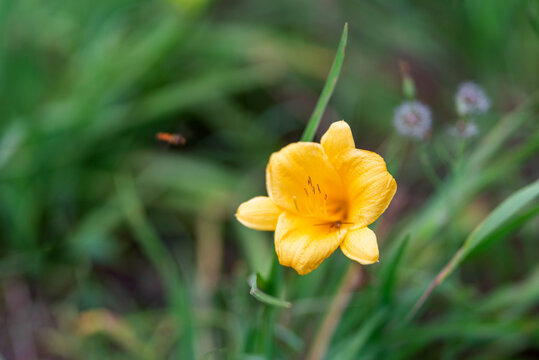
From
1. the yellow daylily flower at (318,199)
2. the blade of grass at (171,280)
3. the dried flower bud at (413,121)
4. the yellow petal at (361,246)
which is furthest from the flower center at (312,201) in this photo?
the blade of grass at (171,280)

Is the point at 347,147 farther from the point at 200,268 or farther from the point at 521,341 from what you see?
the point at 200,268

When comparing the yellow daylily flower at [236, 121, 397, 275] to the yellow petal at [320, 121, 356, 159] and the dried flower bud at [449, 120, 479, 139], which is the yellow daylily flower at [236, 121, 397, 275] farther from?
the dried flower bud at [449, 120, 479, 139]

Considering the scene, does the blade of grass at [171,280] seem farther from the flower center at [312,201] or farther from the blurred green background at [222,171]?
the flower center at [312,201]

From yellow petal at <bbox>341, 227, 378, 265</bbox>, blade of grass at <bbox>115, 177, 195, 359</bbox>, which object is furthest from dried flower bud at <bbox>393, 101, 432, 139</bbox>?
blade of grass at <bbox>115, 177, 195, 359</bbox>

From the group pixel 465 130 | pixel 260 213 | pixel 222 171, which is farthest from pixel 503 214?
pixel 222 171

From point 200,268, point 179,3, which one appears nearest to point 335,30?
point 179,3

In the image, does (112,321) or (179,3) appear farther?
(179,3)

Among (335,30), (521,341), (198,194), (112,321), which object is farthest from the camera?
(335,30)
